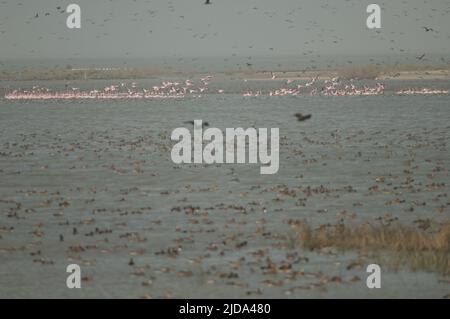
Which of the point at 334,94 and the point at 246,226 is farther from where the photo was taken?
the point at 334,94

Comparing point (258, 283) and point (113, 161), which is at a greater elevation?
point (113, 161)

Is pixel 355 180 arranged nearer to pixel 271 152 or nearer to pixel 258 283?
pixel 271 152

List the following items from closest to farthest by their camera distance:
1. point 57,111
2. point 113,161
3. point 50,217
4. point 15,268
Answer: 1. point 15,268
2. point 50,217
3. point 113,161
4. point 57,111

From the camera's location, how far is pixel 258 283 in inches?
941

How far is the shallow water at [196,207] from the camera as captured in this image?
79.7 ft

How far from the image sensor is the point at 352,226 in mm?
30844

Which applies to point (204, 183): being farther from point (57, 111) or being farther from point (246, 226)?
point (57, 111)

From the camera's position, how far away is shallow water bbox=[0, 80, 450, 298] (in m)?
24.3

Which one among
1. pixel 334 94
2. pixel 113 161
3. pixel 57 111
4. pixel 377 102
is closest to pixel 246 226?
pixel 113 161

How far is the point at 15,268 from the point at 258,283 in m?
6.38

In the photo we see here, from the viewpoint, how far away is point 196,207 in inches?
1396

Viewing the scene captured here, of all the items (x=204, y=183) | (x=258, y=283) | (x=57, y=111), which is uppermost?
(x=57, y=111)

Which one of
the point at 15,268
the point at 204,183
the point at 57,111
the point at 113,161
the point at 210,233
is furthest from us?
the point at 57,111

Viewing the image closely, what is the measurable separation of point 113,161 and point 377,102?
200 feet
